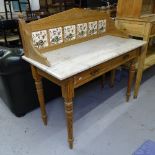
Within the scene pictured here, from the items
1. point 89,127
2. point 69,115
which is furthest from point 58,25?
point 89,127

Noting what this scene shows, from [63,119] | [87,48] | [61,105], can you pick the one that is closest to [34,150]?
[63,119]

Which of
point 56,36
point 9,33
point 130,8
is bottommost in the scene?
point 9,33

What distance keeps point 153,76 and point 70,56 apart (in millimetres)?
1684

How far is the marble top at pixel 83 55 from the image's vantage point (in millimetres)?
1168

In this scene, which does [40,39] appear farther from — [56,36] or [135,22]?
[135,22]

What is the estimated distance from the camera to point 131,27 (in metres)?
1.91

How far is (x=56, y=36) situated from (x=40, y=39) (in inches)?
6.0

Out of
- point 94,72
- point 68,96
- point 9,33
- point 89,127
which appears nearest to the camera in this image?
point 68,96

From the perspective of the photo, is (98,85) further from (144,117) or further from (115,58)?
Result: (115,58)

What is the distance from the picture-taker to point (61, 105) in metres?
2.06

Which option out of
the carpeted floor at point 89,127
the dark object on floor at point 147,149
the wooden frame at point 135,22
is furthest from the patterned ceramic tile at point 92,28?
the dark object on floor at point 147,149

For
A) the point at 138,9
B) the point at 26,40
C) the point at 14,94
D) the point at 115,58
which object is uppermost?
the point at 138,9

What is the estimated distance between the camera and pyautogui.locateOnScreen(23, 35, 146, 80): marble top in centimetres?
117

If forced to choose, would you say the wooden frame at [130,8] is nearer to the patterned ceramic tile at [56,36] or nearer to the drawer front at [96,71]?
the drawer front at [96,71]
